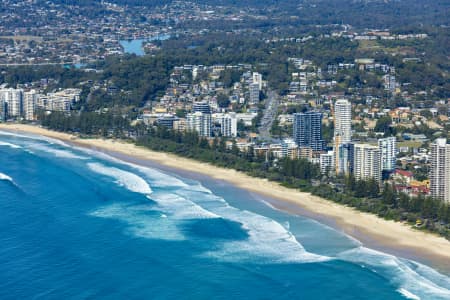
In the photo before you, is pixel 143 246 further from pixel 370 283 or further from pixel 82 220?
pixel 370 283

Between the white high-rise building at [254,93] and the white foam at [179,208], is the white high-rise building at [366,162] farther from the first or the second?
the white high-rise building at [254,93]

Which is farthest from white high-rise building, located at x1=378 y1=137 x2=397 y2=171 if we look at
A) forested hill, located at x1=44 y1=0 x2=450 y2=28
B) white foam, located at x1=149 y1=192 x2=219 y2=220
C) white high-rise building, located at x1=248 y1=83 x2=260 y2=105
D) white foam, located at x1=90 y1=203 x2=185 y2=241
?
forested hill, located at x1=44 y1=0 x2=450 y2=28

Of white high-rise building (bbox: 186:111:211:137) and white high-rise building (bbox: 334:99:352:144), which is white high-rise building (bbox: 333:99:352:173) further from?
white high-rise building (bbox: 186:111:211:137)

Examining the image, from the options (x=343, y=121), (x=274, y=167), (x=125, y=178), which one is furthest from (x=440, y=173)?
(x=343, y=121)

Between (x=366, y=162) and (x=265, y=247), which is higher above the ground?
(x=366, y=162)

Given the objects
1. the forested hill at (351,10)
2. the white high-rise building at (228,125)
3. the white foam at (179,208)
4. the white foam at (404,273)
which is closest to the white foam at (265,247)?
the white foam at (404,273)

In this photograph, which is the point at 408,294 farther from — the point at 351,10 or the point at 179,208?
the point at 351,10
